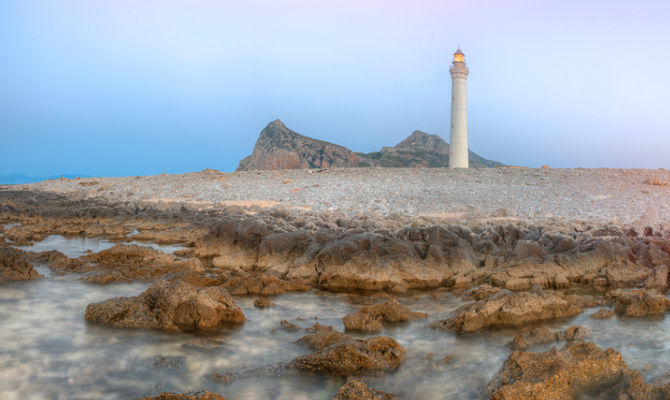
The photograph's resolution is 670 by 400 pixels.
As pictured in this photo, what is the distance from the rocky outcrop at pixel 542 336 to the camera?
530 cm

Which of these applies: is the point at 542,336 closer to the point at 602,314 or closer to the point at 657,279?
the point at 602,314

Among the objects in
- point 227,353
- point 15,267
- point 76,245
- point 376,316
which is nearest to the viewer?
point 227,353

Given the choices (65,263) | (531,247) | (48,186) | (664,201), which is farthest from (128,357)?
(48,186)

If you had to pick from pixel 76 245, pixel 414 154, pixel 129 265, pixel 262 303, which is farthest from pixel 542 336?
pixel 414 154

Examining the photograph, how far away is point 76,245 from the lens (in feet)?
Result: 40.2

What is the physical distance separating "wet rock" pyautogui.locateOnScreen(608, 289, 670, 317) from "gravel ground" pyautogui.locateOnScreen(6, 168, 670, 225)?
5939 mm

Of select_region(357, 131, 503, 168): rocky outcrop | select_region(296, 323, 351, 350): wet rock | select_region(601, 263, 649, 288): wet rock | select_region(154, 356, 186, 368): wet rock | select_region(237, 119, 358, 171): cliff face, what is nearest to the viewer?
select_region(154, 356, 186, 368): wet rock

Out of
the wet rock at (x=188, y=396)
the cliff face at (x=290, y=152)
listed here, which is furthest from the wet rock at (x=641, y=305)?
the cliff face at (x=290, y=152)

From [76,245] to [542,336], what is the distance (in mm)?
11067

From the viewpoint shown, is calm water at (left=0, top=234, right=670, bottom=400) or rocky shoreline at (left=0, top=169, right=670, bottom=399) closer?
calm water at (left=0, top=234, right=670, bottom=400)

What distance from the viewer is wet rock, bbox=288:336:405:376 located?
15.3 feet

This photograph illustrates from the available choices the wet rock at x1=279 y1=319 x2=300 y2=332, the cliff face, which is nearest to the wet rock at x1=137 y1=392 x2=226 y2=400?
the wet rock at x1=279 y1=319 x2=300 y2=332

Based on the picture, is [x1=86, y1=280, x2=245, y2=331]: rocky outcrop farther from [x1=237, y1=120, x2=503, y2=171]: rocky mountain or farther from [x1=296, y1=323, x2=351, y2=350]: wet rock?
[x1=237, y1=120, x2=503, y2=171]: rocky mountain

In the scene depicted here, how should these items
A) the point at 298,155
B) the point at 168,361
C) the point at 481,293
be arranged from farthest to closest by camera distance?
the point at 298,155 < the point at 481,293 < the point at 168,361
